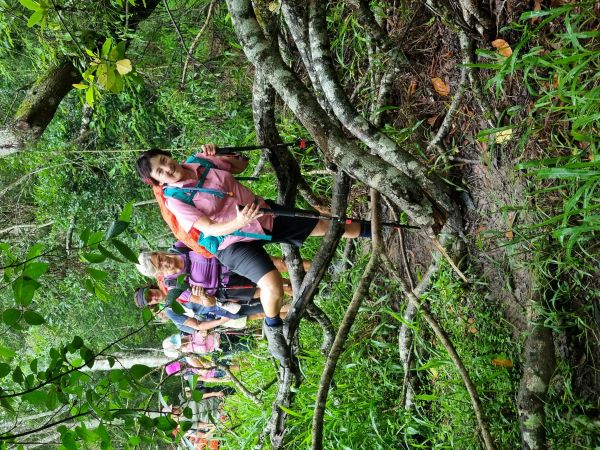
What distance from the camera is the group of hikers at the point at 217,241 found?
336cm

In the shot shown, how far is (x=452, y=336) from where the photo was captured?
354cm

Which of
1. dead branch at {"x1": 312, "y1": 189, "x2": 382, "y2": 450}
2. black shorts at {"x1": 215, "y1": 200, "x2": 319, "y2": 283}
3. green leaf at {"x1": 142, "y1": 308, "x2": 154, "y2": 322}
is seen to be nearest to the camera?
green leaf at {"x1": 142, "y1": 308, "x2": 154, "y2": 322}

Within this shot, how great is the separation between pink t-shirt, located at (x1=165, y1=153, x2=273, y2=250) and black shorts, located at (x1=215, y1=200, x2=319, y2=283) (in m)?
0.11

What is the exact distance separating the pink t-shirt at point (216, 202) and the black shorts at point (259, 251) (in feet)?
0.35

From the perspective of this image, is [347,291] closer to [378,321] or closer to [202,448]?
[378,321]

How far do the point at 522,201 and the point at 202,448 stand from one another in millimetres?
3463

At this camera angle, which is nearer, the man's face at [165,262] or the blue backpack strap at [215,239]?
the blue backpack strap at [215,239]

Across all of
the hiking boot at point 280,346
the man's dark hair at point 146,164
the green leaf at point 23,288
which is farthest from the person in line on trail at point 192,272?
the green leaf at point 23,288

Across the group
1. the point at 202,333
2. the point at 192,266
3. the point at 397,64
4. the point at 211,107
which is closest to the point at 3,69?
the point at 211,107

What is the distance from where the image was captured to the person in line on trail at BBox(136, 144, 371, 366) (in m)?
3.33

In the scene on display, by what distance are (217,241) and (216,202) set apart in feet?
1.24

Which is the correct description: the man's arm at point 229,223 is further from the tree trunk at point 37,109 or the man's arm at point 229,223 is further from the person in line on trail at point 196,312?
the tree trunk at point 37,109

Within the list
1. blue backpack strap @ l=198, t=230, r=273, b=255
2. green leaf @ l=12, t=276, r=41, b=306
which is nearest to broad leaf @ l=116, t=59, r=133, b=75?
green leaf @ l=12, t=276, r=41, b=306

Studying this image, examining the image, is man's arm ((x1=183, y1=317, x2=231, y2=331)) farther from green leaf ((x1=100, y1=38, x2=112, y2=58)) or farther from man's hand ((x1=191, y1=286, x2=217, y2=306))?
green leaf ((x1=100, y1=38, x2=112, y2=58))
